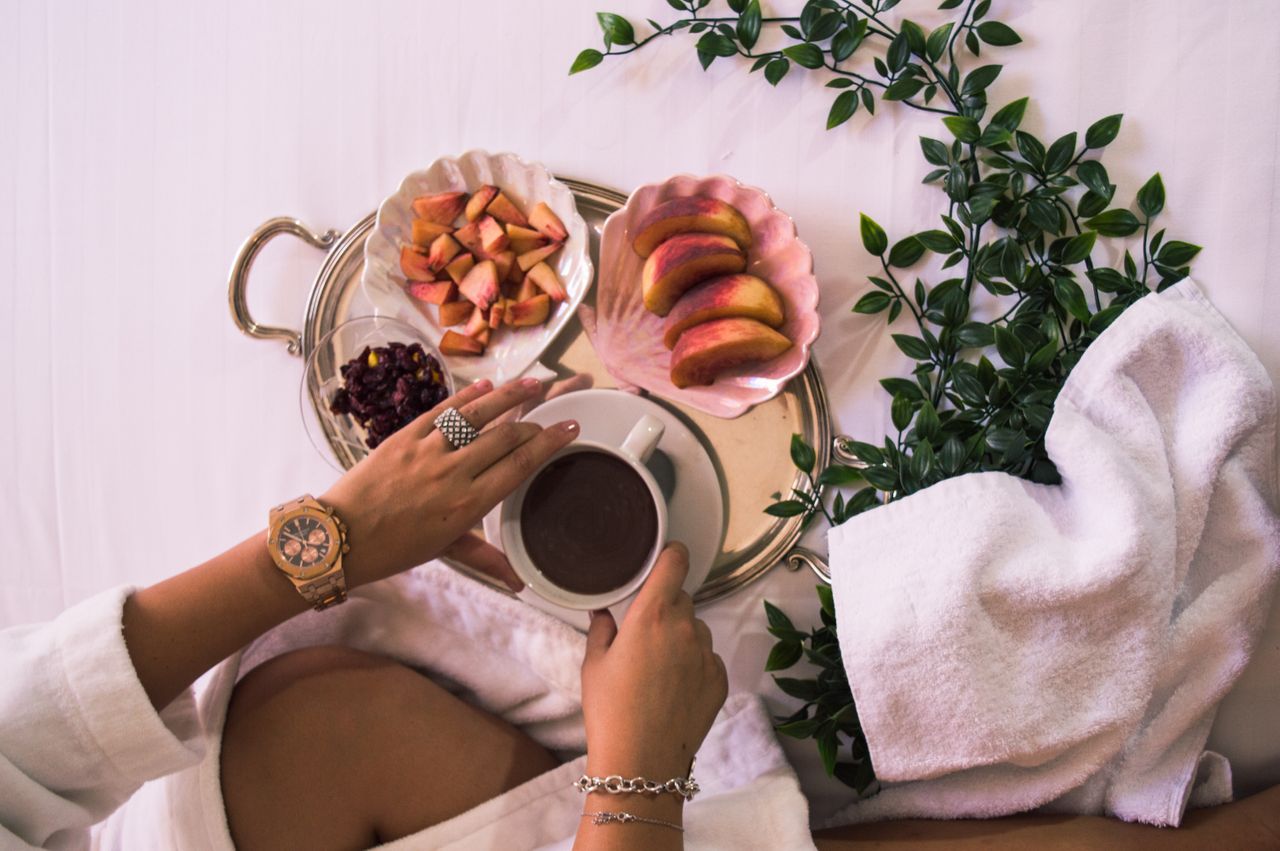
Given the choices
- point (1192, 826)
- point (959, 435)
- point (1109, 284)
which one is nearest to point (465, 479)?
point (959, 435)

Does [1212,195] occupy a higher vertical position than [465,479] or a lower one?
higher

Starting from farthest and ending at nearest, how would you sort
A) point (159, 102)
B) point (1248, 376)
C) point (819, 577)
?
point (159, 102)
point (819, 577)
point (1248, 376)

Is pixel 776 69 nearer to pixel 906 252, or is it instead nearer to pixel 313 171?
pixel 906 252

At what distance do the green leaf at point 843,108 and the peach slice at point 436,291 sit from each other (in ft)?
1.21

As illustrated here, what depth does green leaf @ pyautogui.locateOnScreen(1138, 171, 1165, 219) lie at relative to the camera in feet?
2.40

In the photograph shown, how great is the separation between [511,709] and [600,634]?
17 cm

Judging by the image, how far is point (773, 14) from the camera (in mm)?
794

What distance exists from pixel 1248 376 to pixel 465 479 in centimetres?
61

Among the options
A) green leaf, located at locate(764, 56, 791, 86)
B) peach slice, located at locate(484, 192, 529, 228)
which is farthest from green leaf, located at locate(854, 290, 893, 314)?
peach slice, located at locate(484, 192, 529, 228)

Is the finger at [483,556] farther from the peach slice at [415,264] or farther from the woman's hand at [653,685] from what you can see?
the peach slice at [415,264]

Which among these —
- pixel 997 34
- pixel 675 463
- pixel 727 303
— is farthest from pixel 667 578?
pixel 997 34

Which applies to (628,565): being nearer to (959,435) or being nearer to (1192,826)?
(959,435)

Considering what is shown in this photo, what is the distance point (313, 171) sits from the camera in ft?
2.81

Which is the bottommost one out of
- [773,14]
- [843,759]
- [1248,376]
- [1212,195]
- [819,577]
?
[843,759]
